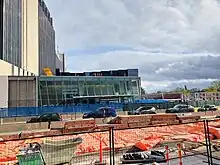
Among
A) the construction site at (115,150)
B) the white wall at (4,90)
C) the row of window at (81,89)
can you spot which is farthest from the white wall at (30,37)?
the construction site at (115,150)

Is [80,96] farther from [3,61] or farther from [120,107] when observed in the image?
[3,61]

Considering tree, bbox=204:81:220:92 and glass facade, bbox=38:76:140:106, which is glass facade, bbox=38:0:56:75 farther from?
tree, bbox=204:81:220:92

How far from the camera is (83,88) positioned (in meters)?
57.7

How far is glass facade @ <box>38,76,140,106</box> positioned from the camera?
177 feet

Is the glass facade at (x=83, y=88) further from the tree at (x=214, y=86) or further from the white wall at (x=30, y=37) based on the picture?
the tree at (x=214, y=86)

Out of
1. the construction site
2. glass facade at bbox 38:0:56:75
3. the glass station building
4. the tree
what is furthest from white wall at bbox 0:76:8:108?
the tree

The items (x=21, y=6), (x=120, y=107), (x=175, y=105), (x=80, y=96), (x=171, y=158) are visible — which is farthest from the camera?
(x=21, y=6)

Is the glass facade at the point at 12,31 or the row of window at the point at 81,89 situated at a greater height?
the glass facade at the point at 12,31

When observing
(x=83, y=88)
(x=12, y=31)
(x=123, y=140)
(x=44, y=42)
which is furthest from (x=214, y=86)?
(x=123, y=140)

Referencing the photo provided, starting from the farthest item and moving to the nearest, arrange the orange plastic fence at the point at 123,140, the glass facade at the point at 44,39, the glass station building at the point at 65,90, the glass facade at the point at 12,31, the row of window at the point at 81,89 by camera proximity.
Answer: the glass facade at the point at 44,39 < the row of window at the point at 81,89 < the glass facade at the point at 12,31 < the glass station building at the point at 65,90 < the orange plastic fence at the point at 123,140

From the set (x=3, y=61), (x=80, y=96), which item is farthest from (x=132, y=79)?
(x=3, y=61)

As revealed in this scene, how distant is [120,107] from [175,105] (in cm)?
1085

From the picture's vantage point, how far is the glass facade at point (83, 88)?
177 ft

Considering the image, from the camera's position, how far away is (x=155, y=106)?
49.6 metres
